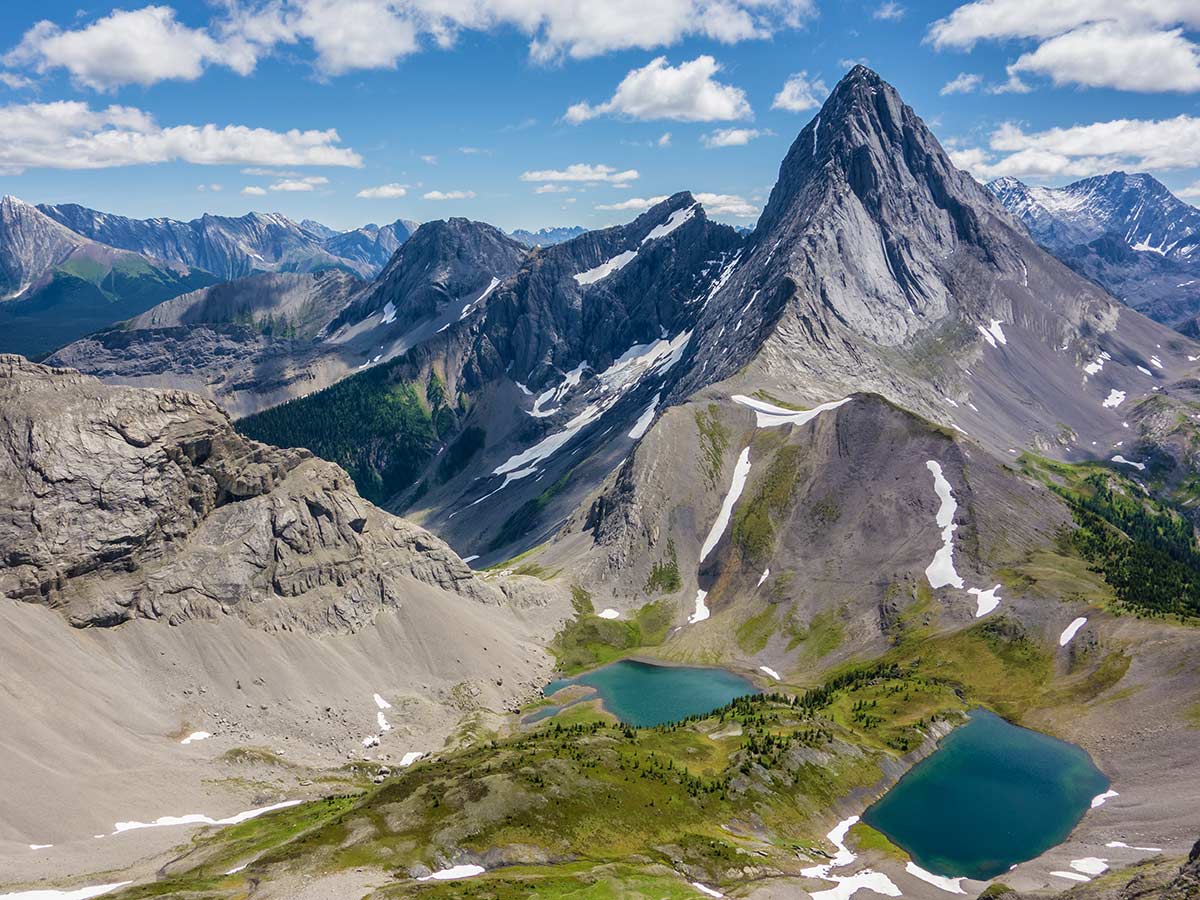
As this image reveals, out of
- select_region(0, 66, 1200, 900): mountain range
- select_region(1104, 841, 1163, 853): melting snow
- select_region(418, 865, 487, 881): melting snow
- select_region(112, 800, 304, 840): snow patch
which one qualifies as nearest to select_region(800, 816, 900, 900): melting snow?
select_region(0, 66, 1200, 900): mountain range

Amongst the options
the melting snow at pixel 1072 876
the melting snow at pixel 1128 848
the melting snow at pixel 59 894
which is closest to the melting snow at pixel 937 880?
the melting snow at pixel 1072 876

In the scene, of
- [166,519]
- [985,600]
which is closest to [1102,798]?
[985,600]

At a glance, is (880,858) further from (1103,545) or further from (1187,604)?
(1103,545)

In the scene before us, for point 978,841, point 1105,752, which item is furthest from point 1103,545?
point 978,841

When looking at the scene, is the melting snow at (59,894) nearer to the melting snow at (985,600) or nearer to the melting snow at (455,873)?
the melting snow at (455,873)

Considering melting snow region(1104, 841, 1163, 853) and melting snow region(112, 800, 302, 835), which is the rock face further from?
melting snow region(1104, 841, 1163, 853)
